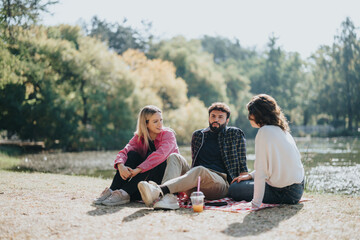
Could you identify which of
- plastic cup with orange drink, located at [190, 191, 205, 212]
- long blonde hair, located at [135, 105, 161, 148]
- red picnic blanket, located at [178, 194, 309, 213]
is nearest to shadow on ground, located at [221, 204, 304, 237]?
red picnic blanket, located at [178, 194, 309, 213]

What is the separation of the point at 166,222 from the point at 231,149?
5.51 feet

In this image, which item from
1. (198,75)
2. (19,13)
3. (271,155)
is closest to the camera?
(271,155)

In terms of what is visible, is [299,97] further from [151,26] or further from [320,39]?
[151,26]

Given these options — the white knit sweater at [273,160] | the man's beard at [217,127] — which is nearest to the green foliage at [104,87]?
the man's beard at [217,127]

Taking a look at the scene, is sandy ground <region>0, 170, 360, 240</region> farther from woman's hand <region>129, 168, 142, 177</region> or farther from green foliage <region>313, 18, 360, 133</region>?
green foliage <region>313, 18, 360, 133</region>

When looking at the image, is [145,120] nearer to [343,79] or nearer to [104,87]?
[104,87]

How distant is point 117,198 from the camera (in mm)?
4832

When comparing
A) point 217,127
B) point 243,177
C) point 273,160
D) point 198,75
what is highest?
point 198,75

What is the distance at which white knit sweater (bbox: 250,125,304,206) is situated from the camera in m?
4.13

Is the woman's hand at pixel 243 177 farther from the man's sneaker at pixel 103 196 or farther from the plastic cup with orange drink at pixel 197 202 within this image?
the man's sneaker at pixel 103 196

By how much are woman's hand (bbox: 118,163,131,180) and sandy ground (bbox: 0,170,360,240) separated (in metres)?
0.36

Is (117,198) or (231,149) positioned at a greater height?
(231,149)

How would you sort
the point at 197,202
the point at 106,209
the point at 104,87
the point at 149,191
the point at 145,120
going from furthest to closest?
the point at 104,87 < the point at 145,120 < the point at 106,209 < the point at 149,191 < the point at 197,202

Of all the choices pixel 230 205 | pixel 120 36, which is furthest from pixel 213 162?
pixel 120 36
